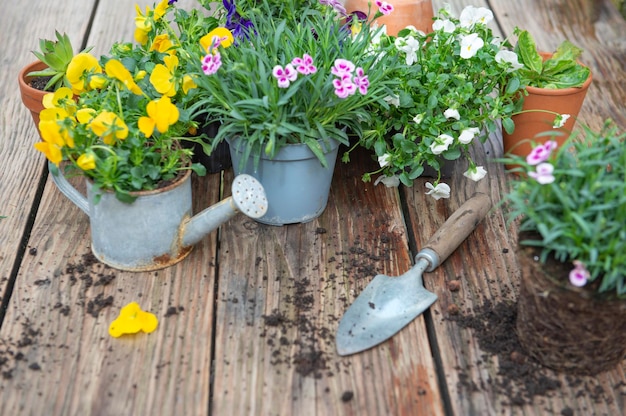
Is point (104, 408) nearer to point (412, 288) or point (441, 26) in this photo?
point (412, 288)

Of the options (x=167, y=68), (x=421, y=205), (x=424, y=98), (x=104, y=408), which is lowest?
(x=421, y=205)

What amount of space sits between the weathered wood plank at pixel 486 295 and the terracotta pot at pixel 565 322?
4 cm

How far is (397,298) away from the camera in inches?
56.6

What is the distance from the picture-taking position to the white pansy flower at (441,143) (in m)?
1.61

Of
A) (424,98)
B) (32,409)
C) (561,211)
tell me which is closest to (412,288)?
(561,211)

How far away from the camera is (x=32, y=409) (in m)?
1.20

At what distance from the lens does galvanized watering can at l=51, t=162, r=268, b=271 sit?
4.66 feet

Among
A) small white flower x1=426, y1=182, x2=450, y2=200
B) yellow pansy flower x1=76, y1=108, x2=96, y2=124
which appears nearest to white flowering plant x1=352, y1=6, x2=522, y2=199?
small white flower x1=426, y1=182, x2=450, y2=200

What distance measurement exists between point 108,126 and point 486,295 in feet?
2.70

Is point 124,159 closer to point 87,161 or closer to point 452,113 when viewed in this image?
point 87,161

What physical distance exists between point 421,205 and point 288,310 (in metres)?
0.49

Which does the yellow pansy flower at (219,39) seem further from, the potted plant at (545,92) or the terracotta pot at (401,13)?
the potted plant at (545,92)

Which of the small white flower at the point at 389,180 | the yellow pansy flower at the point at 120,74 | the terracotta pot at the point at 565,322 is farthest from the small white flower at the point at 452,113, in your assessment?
the yellow pansy flower at the point at 120,74

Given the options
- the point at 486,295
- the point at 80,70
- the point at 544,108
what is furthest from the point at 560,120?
the point at 80,70
